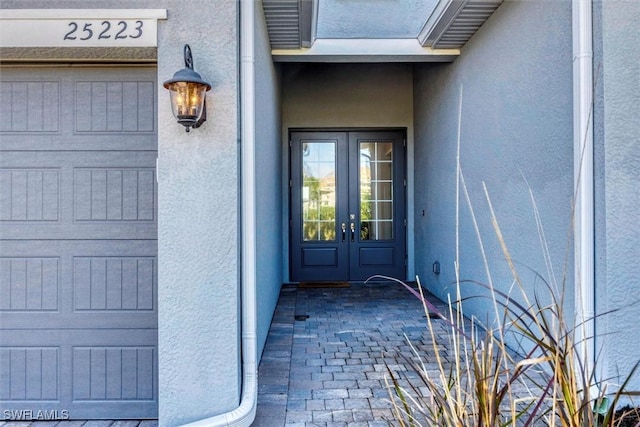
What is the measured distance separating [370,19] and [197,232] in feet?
12.3

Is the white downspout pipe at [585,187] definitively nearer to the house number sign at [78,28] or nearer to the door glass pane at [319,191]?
the house number sign at [78,28]

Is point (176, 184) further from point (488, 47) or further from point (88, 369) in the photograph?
point (488, 47)

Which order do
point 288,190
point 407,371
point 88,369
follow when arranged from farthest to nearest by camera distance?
point 288,190 → point 407,371 → point 88,369

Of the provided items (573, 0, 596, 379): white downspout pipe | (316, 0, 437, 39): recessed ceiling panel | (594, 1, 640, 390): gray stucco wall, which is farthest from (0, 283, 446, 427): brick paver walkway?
(316, 0, 437, 39): recessed ceiling panel

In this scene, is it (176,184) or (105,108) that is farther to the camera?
(105,108)

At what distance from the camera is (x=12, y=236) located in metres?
2.57

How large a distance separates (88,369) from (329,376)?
165cm

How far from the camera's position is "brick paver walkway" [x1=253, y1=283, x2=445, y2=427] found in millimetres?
2516

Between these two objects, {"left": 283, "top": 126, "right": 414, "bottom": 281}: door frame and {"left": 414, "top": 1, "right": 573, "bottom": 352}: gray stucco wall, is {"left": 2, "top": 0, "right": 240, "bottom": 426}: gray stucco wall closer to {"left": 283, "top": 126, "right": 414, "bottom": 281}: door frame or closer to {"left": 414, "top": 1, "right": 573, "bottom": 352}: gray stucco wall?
{"left": 414, "top": 1, "right": 573, "bottom": 352}: gray stucco wall

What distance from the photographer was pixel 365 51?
4789 millimetres

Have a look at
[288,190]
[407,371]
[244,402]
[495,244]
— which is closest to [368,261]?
[288,190]

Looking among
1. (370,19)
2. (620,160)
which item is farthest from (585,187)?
(370,19)

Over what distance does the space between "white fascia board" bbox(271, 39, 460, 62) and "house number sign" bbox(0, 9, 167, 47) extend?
252 centimetres

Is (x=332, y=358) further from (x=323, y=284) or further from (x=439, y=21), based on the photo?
(x=439, y=21)
